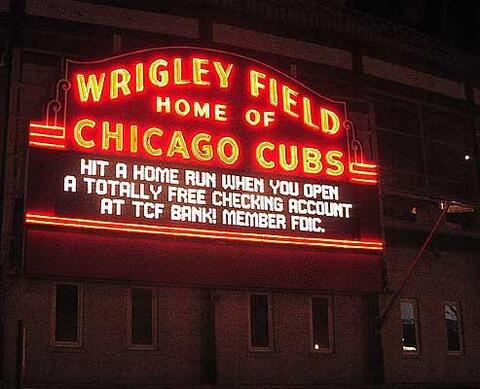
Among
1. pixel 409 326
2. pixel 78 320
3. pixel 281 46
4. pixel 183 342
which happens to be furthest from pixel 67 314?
pixel 409 326

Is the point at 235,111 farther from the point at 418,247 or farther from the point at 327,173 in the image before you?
the point at 418,247

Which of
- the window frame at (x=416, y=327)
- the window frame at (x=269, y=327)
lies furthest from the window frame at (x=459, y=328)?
the window frame at (x=269, y=327)

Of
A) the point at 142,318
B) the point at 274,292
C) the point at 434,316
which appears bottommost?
the point at 142,318

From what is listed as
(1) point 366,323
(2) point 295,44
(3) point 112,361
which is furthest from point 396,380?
(2) point 295,44

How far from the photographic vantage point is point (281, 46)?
21438 millimetres

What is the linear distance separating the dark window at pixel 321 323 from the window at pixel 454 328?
4.19 metres

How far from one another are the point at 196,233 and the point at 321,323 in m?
5.07

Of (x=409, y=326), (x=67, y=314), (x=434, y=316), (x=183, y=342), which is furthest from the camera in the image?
(x=434, y=316)

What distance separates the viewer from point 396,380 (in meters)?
20.4

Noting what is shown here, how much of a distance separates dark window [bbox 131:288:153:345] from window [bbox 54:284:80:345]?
1.26 m

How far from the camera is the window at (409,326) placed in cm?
2122

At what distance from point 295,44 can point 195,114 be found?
520 centimetres

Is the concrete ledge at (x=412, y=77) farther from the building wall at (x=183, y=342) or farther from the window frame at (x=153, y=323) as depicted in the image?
the window frame at (x=153, y=323)

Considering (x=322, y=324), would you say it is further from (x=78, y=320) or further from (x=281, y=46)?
(x=281, y=46)
